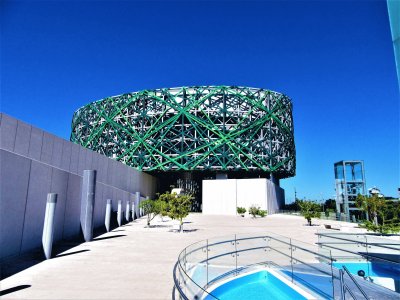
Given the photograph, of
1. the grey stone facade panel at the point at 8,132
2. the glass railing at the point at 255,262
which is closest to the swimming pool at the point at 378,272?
the glass railing at the point at 255,262

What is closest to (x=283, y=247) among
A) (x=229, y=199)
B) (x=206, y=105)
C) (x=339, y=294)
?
(x=339, y=294)

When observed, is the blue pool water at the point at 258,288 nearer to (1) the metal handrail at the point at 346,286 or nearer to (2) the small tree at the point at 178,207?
(1) the metal handrail at the point at 346,286

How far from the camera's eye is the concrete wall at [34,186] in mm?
8883

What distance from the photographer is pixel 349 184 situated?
34.9m

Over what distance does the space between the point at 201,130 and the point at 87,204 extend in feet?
109

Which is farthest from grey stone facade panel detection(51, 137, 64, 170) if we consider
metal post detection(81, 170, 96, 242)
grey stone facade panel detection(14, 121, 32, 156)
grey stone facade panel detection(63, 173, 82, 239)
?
metal post detection(81, 170, 96, 242)

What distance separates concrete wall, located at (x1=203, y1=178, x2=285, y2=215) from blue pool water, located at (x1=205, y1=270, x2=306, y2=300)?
108 ft

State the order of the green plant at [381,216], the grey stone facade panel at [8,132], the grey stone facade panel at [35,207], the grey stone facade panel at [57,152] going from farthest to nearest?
the grey stone facade panel at [57,152] → the green plant at [381,216] → the grey stone facade panel at [8,132] → the grey stone facade panel at [35,207]

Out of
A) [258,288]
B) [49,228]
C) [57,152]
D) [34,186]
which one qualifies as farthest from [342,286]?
[57,152]

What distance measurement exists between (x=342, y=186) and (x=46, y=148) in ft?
107

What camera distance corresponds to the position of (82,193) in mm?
14000

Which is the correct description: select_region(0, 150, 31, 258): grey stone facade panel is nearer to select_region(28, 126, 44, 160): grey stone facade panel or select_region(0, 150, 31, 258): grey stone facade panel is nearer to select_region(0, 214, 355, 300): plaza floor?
select_region(0, 214, 355, 300): plaza floor

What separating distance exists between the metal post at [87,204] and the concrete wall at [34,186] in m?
0.44

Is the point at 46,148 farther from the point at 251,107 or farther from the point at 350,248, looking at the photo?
the point at 251,107
